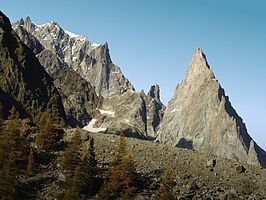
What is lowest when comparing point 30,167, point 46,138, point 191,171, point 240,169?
point 30,167

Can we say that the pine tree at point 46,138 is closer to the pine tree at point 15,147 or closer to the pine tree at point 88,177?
the pine tree at point 15,147

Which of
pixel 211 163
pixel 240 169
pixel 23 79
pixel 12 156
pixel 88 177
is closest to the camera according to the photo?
pixel 88 177

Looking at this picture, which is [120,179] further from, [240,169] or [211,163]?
[240,169]

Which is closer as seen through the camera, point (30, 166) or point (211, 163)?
point (30, 166)

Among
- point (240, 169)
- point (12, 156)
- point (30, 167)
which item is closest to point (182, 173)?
point (240, 169)

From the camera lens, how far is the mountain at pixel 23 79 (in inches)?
5433

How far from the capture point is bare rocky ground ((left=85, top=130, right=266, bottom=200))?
42.6 m

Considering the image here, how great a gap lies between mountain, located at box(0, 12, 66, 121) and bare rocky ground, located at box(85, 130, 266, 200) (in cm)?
8114

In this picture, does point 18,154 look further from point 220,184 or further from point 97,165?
point 220,184

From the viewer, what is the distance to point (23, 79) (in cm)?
14412

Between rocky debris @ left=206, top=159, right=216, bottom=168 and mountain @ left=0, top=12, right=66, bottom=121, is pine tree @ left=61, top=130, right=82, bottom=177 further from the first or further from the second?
mountain @ left=0, top=12, right=66, bottom=121

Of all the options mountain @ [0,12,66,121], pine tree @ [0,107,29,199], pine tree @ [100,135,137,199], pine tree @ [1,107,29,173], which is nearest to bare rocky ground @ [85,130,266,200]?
pine tree @ [100,135,137,199]

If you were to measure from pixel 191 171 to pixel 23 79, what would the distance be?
10512 centimetres

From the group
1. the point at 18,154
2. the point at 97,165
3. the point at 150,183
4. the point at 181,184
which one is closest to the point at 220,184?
the point at 181,184
